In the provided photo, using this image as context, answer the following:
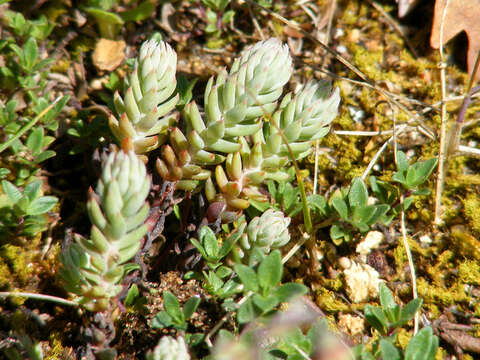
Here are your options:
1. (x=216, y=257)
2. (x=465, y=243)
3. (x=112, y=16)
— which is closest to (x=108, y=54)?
(x=112, y=16)

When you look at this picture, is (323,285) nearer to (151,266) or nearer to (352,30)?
(151,266)

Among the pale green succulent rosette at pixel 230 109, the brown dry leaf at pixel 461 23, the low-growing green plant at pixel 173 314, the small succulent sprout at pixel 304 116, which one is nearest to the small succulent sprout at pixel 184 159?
the pale green succulent rosette at pixel 230 109

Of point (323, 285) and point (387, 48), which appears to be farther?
point (387, 48)

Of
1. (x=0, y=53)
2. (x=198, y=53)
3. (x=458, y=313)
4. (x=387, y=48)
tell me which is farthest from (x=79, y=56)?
(x=458, y=313)

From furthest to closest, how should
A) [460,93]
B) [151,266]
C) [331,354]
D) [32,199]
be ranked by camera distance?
[460,93] → [151,266] → [32,199] → [331,354]

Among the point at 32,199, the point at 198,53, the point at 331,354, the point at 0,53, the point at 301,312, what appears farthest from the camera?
the point at 198,53

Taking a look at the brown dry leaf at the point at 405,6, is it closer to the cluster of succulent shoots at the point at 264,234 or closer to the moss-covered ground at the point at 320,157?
the moss-covered ground at the point at 320,157

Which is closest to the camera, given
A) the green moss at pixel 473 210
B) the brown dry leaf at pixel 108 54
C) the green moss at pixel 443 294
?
the green moss at pixel 443 294
